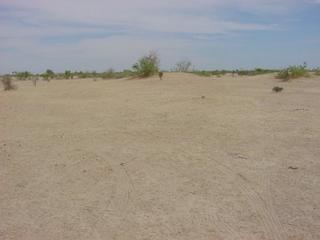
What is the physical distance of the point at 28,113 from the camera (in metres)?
19.1

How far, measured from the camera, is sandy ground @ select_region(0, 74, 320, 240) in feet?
25.2

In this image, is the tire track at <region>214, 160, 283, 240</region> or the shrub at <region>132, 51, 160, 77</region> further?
the shrub at <region>132, 51, 160, 77</region>

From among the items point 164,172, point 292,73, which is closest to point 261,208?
point 164,172

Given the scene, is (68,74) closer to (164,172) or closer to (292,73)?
(292,73)

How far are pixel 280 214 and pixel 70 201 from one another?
3.30m

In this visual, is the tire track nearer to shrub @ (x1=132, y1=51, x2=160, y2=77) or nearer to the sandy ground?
the sandy ground

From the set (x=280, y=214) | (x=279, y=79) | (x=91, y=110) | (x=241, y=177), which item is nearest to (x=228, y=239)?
(x=280, y=214)

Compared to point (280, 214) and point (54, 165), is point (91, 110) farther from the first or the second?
point (280, 214)

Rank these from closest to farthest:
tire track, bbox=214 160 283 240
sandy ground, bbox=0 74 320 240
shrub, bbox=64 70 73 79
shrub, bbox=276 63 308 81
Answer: tire track, bbox=214 160 283 240 < sandy ground, bbox=0 74 320 240 < shrub, bbox=276 63 308 81 < shrub, bbox=64 70 73 79

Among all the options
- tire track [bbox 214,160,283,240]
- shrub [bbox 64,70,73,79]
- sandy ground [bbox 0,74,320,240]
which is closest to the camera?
tire track [bbox 214,160,283,240]

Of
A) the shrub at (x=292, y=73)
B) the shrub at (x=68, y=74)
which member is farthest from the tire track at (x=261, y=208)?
the shrub at (x=68, y=74)

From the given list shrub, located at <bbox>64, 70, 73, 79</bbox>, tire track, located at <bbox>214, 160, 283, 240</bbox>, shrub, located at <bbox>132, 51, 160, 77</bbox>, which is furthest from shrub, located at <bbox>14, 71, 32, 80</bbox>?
tire track, located at <bbox>214, 160, 283, 240</bbox>

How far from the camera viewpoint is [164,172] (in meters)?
10.3

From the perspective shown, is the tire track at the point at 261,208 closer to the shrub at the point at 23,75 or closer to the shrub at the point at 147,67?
the shrub at the point at 147,67
